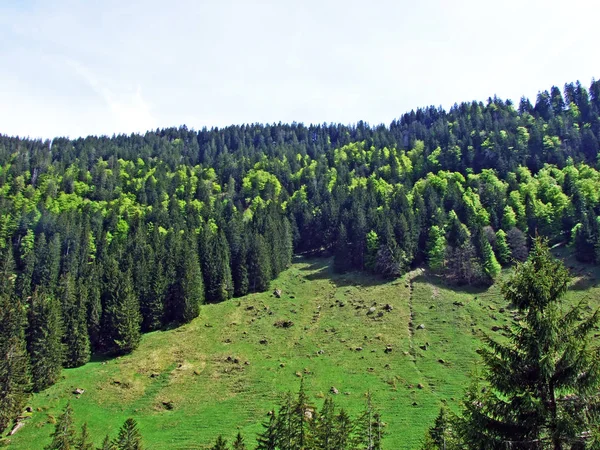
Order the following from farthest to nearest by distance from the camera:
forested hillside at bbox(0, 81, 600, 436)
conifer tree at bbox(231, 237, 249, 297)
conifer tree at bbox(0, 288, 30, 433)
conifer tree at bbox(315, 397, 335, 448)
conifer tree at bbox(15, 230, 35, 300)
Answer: conifer tree at bbox(231, 237, 249, 297)
conifer tree at bbox(15, 230, 35, 300)
forested hillside at bbox(0, 81, 600, 436)
conifer tree at bbox(0, 288, 30, 433)
conifer tree at bbox(315, 397, 335, 448)

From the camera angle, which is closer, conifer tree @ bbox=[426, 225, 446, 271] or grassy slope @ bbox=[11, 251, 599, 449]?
grassy slope @ bbox=[11, 251, 599, 449]

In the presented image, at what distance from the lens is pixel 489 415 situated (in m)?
16.2

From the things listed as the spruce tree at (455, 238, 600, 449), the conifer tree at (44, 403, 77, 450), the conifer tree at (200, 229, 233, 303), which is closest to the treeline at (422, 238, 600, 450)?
the spruce tree at (455, 238, 600, 449)

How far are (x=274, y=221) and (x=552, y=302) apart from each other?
12343 centimetres

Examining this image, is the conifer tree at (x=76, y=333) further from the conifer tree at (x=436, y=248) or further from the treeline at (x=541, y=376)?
the conifer tree at (x=436, y=248)

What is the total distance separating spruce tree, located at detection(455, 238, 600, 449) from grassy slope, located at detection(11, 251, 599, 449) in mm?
42691

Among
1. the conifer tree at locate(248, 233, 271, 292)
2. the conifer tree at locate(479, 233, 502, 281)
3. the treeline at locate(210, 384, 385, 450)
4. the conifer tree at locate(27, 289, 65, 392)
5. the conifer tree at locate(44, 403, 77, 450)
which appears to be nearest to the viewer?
the treeline at locate(210, 384, 385, 450)

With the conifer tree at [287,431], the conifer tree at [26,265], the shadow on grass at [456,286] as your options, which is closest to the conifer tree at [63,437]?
the conifer tree at [287,431]

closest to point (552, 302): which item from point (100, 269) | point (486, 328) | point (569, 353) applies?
point (569, 353)

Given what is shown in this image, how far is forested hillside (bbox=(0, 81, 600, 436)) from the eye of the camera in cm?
8488

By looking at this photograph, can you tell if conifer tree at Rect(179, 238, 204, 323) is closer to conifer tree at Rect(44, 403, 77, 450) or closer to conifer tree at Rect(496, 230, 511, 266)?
conifer tree at Rect(44, 403, 77, 450)

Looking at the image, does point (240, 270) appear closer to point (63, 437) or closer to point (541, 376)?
point (63, 437)

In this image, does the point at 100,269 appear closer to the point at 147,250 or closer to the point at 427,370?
the point at 147,250

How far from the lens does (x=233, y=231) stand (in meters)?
130
